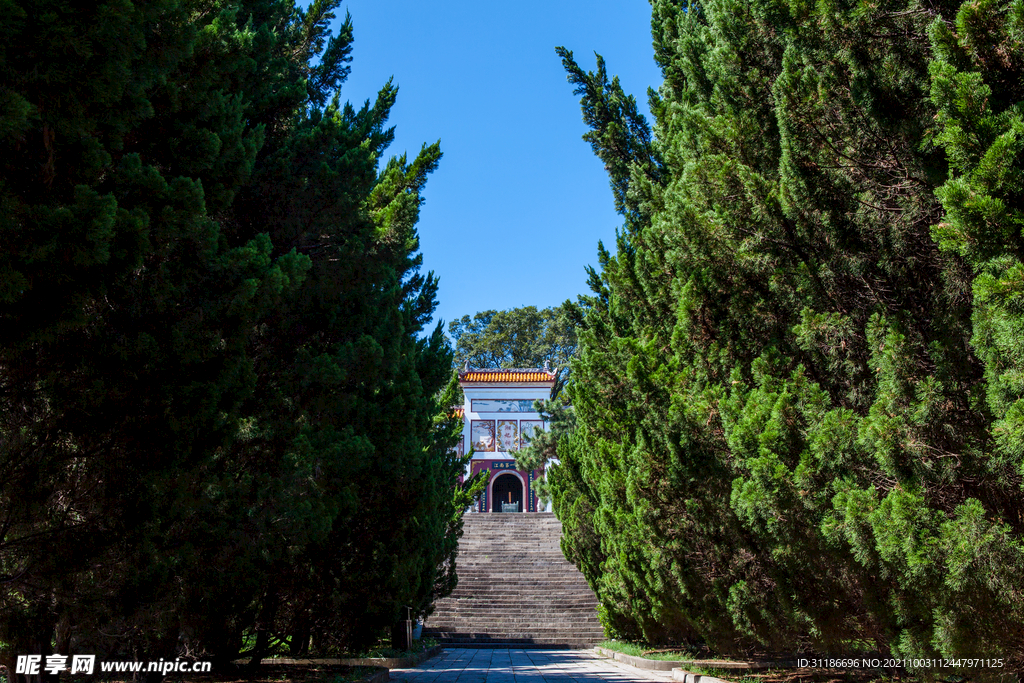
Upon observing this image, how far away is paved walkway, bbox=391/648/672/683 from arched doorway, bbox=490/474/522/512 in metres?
18.0

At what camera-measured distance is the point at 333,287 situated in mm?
6711

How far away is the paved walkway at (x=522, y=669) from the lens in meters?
8.99

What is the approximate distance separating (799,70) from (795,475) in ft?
8.25

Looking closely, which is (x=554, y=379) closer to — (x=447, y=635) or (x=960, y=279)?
(x=447, y=635)

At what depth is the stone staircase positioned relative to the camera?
53.4 ft

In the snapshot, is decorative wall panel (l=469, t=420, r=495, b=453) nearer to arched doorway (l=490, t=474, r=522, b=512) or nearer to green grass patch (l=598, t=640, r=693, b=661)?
arched doorway (l=490, t=474, r=522, b=512)

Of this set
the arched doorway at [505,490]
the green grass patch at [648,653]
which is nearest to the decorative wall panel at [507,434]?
the arched doorway at [505,490]

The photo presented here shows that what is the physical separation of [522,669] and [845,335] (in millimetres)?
8038

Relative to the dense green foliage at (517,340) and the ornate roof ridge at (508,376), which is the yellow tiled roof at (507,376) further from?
the dense green foliage at (517,340)

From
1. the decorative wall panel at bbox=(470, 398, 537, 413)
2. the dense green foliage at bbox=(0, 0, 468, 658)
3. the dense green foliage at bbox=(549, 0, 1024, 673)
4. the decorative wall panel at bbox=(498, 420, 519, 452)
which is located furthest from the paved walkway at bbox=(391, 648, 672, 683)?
the decorative wall panel at bbox=(470, 398, 537, 413)

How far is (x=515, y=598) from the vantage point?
18.3 metres

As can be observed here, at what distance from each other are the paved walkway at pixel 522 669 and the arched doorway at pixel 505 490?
1799 centimetres

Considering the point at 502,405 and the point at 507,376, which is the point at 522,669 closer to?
the point at 502,405

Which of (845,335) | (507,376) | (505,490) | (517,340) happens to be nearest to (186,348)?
(845,335)
